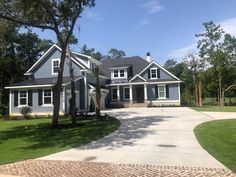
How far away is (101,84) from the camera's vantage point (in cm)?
3934

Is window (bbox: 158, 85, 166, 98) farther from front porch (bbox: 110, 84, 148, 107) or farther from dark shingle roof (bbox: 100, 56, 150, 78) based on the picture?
dark shingle roof (bbox: 100, 56, 150, 78)

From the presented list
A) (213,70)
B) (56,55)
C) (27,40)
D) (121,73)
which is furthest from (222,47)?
(27,40)

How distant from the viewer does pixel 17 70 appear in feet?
158

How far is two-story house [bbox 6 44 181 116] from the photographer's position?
30469 millimetres

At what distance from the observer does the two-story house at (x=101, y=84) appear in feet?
100.0

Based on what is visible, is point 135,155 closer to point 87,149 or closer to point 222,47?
point 87,149

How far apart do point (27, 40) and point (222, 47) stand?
107ft

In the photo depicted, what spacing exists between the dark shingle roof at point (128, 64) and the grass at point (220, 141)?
26.6 meters

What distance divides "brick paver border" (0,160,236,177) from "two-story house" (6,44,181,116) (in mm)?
20587

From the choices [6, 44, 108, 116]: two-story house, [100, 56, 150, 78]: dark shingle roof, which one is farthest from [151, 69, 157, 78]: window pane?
[6, 44, 108, 116]: two-story house

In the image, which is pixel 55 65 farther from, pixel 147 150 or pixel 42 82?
pixel 147 150

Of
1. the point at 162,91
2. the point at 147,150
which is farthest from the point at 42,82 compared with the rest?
the point at 147,150

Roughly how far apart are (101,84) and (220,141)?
1089 inches

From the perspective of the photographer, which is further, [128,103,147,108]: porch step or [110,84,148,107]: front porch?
[110,84,148,107]: front porch
